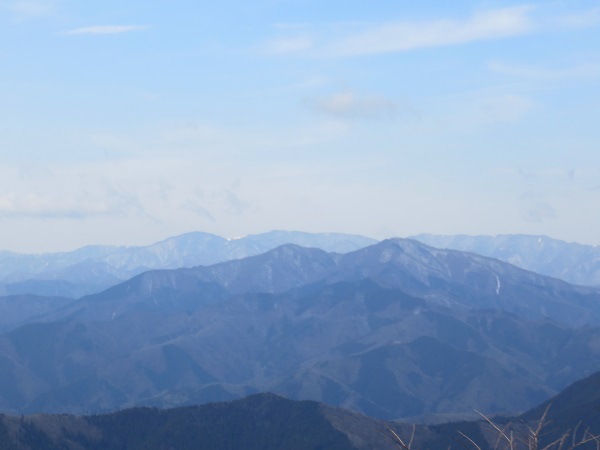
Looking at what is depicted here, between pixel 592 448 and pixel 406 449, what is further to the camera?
pixel 592 448

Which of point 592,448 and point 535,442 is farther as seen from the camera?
point 592,448

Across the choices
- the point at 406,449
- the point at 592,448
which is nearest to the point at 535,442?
the point at 406,449

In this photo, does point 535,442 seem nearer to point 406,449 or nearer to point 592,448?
point 406,449

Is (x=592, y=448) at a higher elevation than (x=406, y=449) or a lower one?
lower

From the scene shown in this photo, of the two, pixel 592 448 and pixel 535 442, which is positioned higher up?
pixel 535 442
